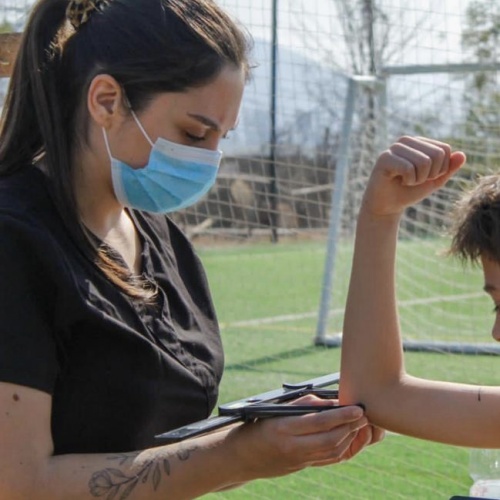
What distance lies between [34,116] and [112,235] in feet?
0.82

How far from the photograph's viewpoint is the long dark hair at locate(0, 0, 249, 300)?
1.90m

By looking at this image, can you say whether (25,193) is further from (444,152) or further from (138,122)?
(444,152)

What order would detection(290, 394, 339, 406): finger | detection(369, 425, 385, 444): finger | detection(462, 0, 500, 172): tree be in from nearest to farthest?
detection(290, 394, 339, 406): finger < detection(369, 425, 385, 444): finger < detection(462, 0, 500, 172): tree

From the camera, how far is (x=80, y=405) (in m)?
1.82

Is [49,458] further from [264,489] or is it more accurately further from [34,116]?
[264,489]

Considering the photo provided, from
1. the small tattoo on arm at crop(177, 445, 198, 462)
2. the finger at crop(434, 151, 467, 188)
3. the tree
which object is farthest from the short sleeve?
the tree

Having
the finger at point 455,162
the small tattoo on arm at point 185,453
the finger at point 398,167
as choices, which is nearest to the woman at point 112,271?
the small tattoo on arm at point 185,453

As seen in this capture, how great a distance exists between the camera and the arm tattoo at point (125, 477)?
1.74m

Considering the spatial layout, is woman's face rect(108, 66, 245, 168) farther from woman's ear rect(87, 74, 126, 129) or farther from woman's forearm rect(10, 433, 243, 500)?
woman's forearm rect(10, 433, 243, 500)

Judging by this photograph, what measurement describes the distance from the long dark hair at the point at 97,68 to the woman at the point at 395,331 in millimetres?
383

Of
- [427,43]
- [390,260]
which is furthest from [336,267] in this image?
[390,260]

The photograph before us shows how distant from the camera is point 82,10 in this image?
1972 millimetres

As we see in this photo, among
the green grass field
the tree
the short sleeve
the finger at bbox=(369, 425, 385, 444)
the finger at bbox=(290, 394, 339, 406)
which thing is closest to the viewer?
the short sleeve

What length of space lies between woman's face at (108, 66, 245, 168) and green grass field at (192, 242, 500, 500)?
1486 mm
